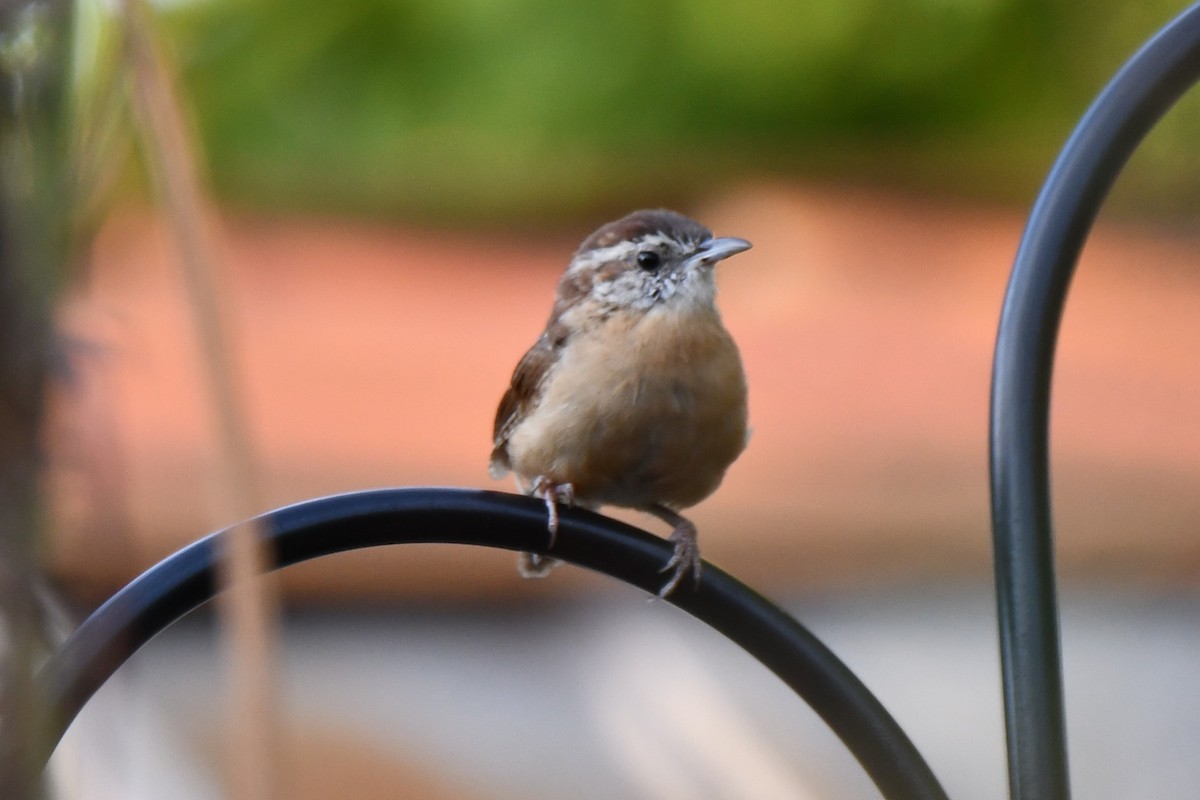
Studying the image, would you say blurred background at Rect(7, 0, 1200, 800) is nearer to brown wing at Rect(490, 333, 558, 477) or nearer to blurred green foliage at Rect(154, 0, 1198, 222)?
blurred green foliage at Rect(154, 0, 1198, 222)

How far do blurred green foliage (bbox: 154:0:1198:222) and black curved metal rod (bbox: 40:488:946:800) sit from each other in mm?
5703

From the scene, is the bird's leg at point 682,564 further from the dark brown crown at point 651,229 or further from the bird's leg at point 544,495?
the dark brown crown at point 651,229

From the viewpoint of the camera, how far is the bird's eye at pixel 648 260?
2752mm

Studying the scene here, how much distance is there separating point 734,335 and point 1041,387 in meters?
5.34

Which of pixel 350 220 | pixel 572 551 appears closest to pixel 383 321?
pixel 350 220

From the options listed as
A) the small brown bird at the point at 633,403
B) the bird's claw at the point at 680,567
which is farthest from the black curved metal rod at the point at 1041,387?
the small brown bird at the point at 633,403

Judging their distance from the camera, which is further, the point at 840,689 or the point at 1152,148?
the point at 1152,148

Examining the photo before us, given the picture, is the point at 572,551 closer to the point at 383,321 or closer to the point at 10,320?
the point at 10,320

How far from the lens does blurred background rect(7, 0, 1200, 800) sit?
504 cm

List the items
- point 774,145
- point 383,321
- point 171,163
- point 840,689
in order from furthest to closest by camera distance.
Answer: point 774,145
point 383,321
point 840,689
point 171,163

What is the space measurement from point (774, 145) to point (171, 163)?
7.46 m

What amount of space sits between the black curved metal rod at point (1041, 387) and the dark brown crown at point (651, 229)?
1181 mm

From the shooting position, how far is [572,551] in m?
1.75

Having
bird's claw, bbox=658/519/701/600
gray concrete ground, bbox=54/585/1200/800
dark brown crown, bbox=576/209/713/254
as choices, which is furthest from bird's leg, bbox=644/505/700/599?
gray concrete ground, bbox=54/585/1200/800
